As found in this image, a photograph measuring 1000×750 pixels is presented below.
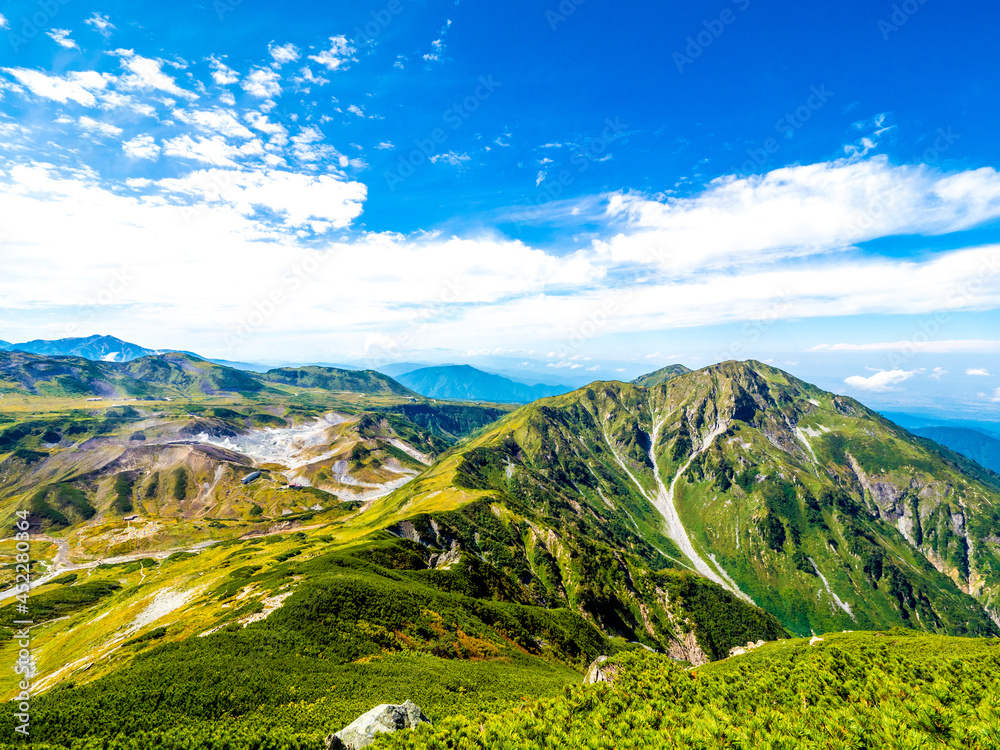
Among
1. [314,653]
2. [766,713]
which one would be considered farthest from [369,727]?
[314,653]

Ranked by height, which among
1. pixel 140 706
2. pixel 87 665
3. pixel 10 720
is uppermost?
pixel 10 720

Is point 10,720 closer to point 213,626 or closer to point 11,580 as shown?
point 213,626

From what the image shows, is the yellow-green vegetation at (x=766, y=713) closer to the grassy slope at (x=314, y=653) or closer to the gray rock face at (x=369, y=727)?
the gray rock face at (x=369, y=727)

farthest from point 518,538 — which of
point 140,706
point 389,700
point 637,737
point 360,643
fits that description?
point 637,737

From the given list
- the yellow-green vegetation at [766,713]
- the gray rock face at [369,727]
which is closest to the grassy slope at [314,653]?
the gray rock face at [369,727]

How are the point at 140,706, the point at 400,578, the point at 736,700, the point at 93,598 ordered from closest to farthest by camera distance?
the point at 736,700, the point at 140,706, the point at 400,578, the point at 93,598

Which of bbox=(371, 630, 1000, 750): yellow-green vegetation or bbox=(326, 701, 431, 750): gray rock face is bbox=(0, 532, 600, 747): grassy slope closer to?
bbox=(326, 701, 431, 750): gray rock face

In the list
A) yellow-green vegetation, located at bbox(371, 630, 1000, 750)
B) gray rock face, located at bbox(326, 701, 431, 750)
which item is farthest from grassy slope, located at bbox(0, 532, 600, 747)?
yellow-green vegetation, located at bbox(371, 630, 1000, 750)
